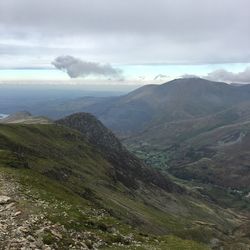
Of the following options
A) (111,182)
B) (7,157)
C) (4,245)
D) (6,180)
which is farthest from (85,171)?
(4,245)

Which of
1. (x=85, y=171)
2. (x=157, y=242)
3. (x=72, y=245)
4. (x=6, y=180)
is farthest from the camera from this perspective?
(x=85, y=171)

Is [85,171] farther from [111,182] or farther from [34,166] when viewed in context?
[34,166]

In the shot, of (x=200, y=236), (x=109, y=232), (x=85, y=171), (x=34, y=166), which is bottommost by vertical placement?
(x=200, y=236)

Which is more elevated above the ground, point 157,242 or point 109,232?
point 109,232

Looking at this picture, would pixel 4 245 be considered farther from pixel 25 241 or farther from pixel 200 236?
pixel 200 236

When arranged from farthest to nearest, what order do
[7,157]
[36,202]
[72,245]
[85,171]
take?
[85,171]
[7,157]
[36,202]
[72,245]

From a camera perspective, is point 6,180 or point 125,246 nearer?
point 125,246

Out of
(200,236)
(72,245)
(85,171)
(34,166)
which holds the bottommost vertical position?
(200,236)

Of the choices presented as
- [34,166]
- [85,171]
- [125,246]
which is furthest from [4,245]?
[85,171]

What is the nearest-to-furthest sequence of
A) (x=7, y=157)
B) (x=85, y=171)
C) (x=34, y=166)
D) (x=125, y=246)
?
(x=125, y=246), (x=7, y=157), (x=34, y=166), (x=85, y=171)
